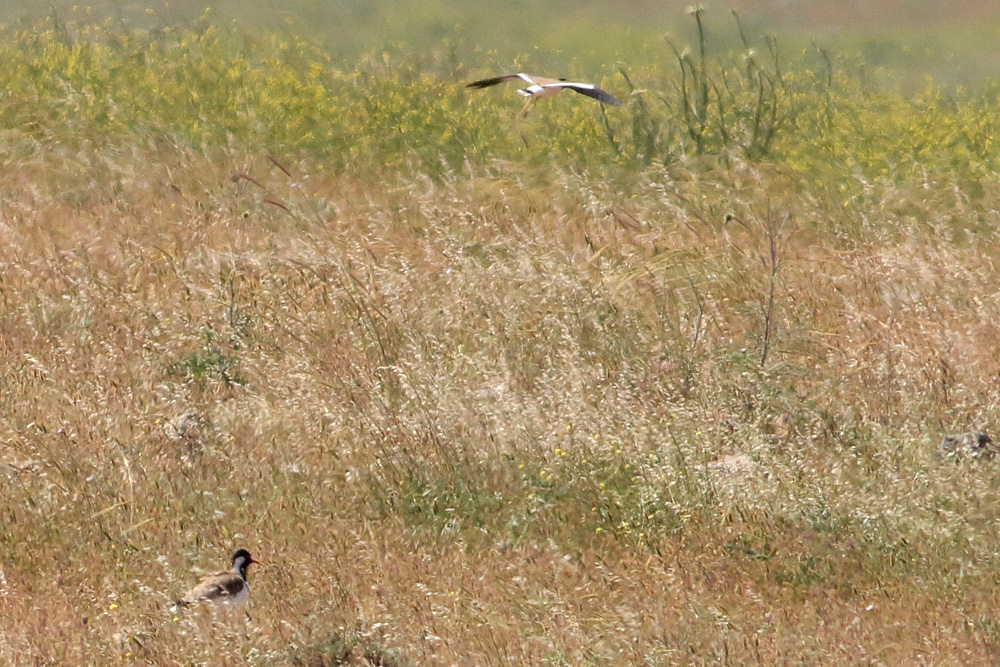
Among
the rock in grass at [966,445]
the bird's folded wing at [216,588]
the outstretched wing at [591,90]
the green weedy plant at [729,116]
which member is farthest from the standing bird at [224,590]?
the green weedy plant at [729,116]

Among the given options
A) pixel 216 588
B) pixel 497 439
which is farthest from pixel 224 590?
pixel 497 439

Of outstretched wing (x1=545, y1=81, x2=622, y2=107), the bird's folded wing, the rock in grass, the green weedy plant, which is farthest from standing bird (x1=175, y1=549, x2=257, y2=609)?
the green weedy plant

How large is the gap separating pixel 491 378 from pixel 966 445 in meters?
1.86

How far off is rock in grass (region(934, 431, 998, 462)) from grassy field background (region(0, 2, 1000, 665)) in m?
0.08

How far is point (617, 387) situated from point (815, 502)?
3.49 ft

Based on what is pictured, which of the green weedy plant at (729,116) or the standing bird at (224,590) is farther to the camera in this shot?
the green weedy plant at (729,116)

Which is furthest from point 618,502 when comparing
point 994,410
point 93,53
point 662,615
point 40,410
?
point 93,53

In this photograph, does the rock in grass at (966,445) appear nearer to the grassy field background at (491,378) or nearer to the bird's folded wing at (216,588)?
the grassy field background at (491,378)

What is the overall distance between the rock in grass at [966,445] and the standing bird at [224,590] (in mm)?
2404

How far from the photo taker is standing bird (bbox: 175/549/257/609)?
3.89 meters

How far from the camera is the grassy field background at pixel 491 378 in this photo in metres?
3.94

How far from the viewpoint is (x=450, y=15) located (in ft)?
45.0

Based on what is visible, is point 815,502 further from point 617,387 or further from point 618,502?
point 617,387

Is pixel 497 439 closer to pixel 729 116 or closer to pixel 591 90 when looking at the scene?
pixel 591 90
